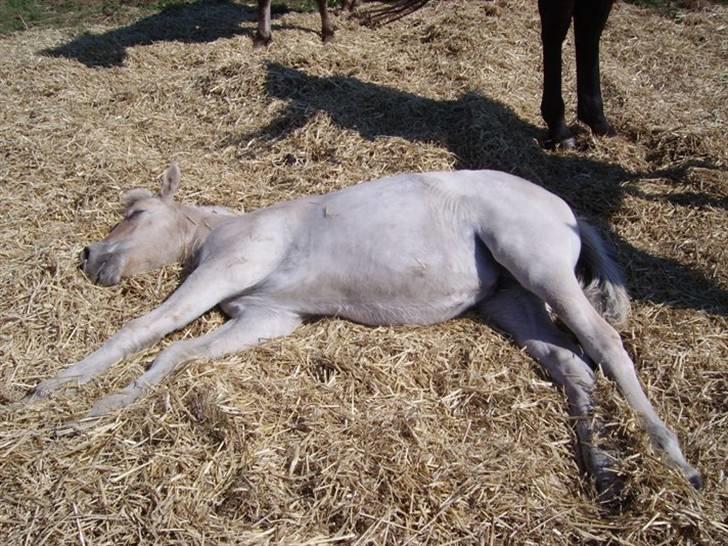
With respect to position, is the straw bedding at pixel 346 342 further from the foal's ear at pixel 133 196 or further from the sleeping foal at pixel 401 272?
the foal's ear at pixel 133 196

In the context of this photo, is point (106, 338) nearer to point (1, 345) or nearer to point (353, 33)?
point (1, 345)

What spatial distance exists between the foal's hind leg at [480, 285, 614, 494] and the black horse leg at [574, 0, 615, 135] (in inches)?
122

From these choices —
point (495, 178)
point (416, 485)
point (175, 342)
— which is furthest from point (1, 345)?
point (495, 178)

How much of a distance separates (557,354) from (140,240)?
2.57 m

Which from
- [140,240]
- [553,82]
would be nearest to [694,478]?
[140,240]

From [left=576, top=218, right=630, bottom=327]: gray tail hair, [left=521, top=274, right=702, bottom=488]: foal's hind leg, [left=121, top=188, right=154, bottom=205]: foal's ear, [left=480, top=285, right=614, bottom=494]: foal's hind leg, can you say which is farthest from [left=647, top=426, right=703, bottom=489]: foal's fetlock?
[left=121, top=188, right=154, bottom=205]: foal's ear

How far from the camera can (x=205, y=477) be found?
262 centimetres

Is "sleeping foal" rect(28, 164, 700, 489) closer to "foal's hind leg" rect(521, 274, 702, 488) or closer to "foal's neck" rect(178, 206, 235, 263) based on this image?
"foal's hind leg" rect(521, 274, 702, 488)

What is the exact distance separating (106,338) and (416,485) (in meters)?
1.99

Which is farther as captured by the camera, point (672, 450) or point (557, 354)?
point (557, 354)

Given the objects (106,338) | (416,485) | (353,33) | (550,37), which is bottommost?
(106,338)

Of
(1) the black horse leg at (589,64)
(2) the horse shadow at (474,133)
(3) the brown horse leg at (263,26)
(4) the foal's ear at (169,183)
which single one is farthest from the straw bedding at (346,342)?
(3) the brown horse leg at (263,26)

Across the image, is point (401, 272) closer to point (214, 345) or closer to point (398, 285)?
point (398, 285)

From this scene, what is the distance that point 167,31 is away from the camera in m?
10.2
